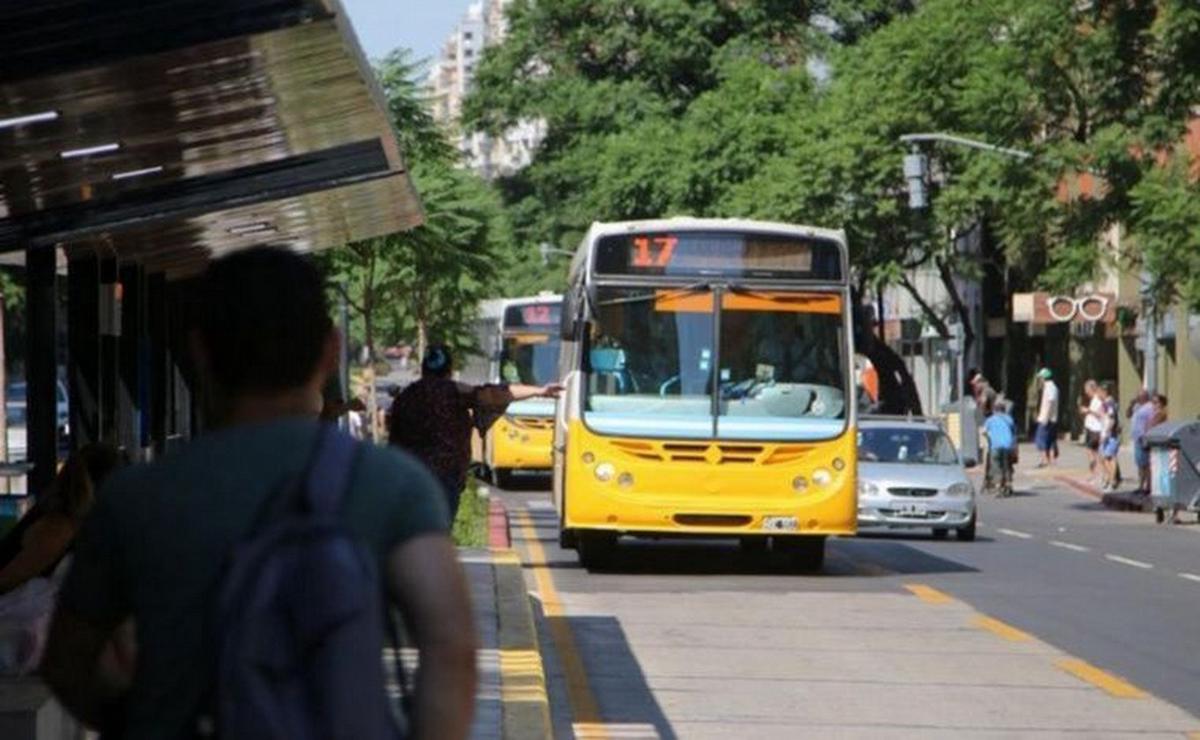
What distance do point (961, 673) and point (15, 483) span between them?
1566 centimetres

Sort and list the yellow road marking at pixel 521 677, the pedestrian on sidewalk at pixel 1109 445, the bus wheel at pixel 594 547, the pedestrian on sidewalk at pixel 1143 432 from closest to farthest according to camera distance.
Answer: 1. the yellow road marking at pixel 521 677
2. the bus wheel at pixel 594 547
3. the pedestrian on sidewalk at pixel 1143 432
4. the pedestrian on sidewalk at pixel 1109 445

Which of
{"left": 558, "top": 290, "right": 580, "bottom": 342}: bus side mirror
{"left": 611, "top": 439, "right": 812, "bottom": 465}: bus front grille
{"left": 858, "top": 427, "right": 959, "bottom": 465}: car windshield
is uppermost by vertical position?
{"left": 558, "top": 290, "right": 580, "bottom": 342}: bus side mirror

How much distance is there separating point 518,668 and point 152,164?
10.5ft

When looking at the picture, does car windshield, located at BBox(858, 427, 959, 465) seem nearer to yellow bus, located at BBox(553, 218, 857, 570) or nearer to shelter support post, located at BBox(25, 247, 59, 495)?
yellow bus, located at BBox(553, 218, 857, 570)

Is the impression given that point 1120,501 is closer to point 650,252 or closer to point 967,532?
point 967,532

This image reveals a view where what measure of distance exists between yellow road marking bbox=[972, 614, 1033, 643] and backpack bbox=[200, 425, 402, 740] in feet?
47.6

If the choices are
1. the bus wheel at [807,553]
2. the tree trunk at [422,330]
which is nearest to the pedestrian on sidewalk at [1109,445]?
the tree trunk at [422,330]

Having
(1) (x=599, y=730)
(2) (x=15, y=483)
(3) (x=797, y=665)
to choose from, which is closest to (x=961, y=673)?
(3) (x=797, y=665)

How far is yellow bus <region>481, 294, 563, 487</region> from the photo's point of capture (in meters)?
45.9

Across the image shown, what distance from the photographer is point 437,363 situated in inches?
717

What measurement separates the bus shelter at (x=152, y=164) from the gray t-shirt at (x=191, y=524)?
159cm

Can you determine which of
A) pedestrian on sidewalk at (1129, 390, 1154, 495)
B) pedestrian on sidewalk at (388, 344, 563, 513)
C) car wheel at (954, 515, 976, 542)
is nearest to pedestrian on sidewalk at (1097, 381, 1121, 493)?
pedestrian on sidewalk at (1129, 390, 1154, 495)

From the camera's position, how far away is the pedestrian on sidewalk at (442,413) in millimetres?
18172

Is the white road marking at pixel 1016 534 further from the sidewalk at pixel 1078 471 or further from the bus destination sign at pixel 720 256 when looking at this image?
the bus destination sign at pixel 720 256
